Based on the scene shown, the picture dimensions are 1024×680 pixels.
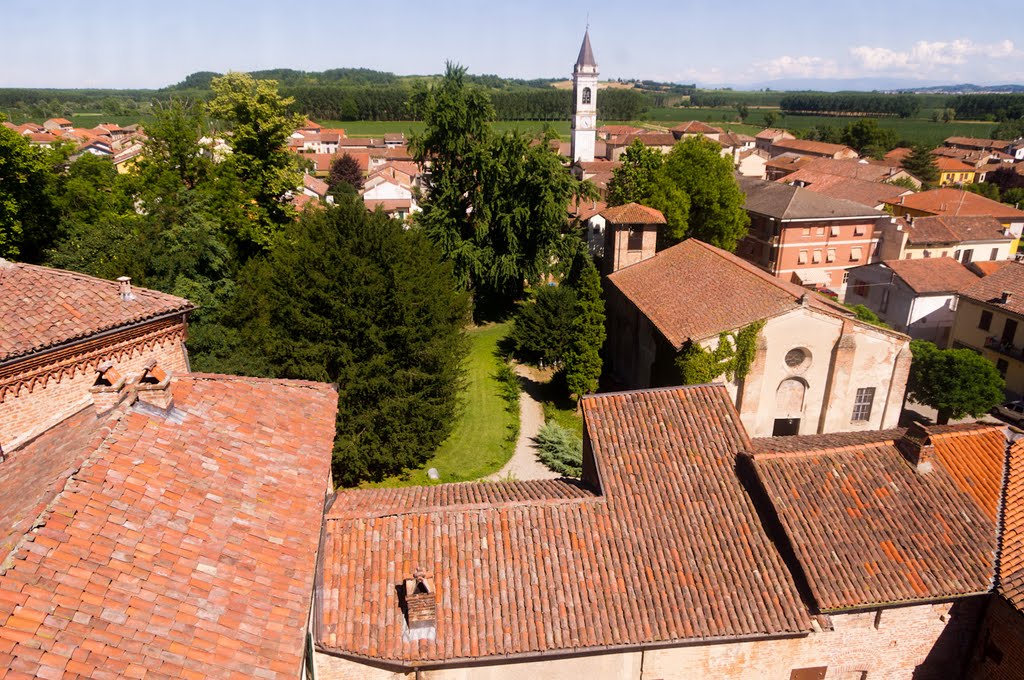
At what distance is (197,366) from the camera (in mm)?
21578

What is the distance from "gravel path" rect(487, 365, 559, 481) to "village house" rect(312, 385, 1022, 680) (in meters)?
10.4

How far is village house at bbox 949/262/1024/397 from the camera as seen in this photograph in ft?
114

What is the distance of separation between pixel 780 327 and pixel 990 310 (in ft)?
68.9

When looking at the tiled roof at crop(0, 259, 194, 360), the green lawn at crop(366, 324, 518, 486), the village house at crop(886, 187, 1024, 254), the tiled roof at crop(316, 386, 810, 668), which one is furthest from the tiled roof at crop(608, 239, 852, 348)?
the village house at crop(886, 187, 1024, 254)

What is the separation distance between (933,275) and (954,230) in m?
16.5

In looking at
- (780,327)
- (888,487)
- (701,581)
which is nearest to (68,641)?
(701,581)

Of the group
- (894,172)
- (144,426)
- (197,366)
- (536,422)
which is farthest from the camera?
Result: (894,172)

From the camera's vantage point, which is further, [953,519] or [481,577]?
[953,519]

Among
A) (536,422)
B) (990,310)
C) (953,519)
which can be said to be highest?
(953,519)

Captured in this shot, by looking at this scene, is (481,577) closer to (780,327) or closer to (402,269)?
(402,269)

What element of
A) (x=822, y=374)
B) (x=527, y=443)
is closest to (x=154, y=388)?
(x=527, y=443)

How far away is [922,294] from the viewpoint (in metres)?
41.1

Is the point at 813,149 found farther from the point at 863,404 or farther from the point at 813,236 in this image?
the point at 863,404

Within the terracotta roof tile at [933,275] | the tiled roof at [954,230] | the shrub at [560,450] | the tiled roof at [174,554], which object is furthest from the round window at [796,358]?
the tiled roof at [954,230]
